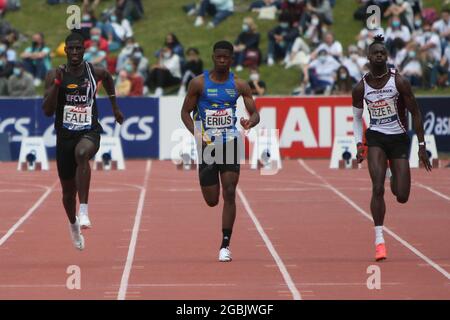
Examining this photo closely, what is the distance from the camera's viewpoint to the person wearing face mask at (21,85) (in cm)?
2953

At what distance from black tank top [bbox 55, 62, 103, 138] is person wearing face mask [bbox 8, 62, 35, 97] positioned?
16323 mm

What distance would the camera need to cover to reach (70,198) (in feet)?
44.6

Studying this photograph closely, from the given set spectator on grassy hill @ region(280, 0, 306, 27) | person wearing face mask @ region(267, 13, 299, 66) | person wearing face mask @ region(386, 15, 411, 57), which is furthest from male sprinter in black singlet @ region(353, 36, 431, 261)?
spectator on grassy hill @ region(280, 0, 306, 27)

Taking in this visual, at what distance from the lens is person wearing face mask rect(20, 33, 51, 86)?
33.2m

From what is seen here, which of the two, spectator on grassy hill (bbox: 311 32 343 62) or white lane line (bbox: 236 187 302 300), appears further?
spectator on grassy hill (bbox: 311 32 343 62)

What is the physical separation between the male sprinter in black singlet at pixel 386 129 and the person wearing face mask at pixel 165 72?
18656 mm

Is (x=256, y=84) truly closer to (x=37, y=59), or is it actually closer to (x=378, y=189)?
(x=37, y=59)

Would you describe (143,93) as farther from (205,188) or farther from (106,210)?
(205,188)

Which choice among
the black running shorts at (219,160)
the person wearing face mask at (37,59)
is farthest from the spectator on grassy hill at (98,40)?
the black running shorts at (219,160)

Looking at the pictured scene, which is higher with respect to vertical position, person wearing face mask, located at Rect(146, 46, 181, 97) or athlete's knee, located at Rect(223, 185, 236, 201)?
person wearing face mask, located at Rect(146, 46, 181, 97)

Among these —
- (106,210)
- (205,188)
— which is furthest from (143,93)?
(205,188)

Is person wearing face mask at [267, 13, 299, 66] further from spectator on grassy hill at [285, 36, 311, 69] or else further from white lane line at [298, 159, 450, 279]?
white lane line at [298, 159, 450, 279]

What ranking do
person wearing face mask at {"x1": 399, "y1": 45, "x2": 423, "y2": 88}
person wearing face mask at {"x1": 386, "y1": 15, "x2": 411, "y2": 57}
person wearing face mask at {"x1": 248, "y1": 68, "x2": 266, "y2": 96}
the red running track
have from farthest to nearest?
person wearing face mask at {"x1": 386, "y1": 15, "x2": 411, "y2": 57} < person wearing face mask at {"x1": 399, "y1": 45, "x2": 423, "y2": 88} < person wearing face mask at {"x1": 248, "y1": 68, "x2": 266, "y2": 96} < the red running track

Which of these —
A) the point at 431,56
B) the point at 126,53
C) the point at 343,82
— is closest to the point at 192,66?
the point at 126,53
